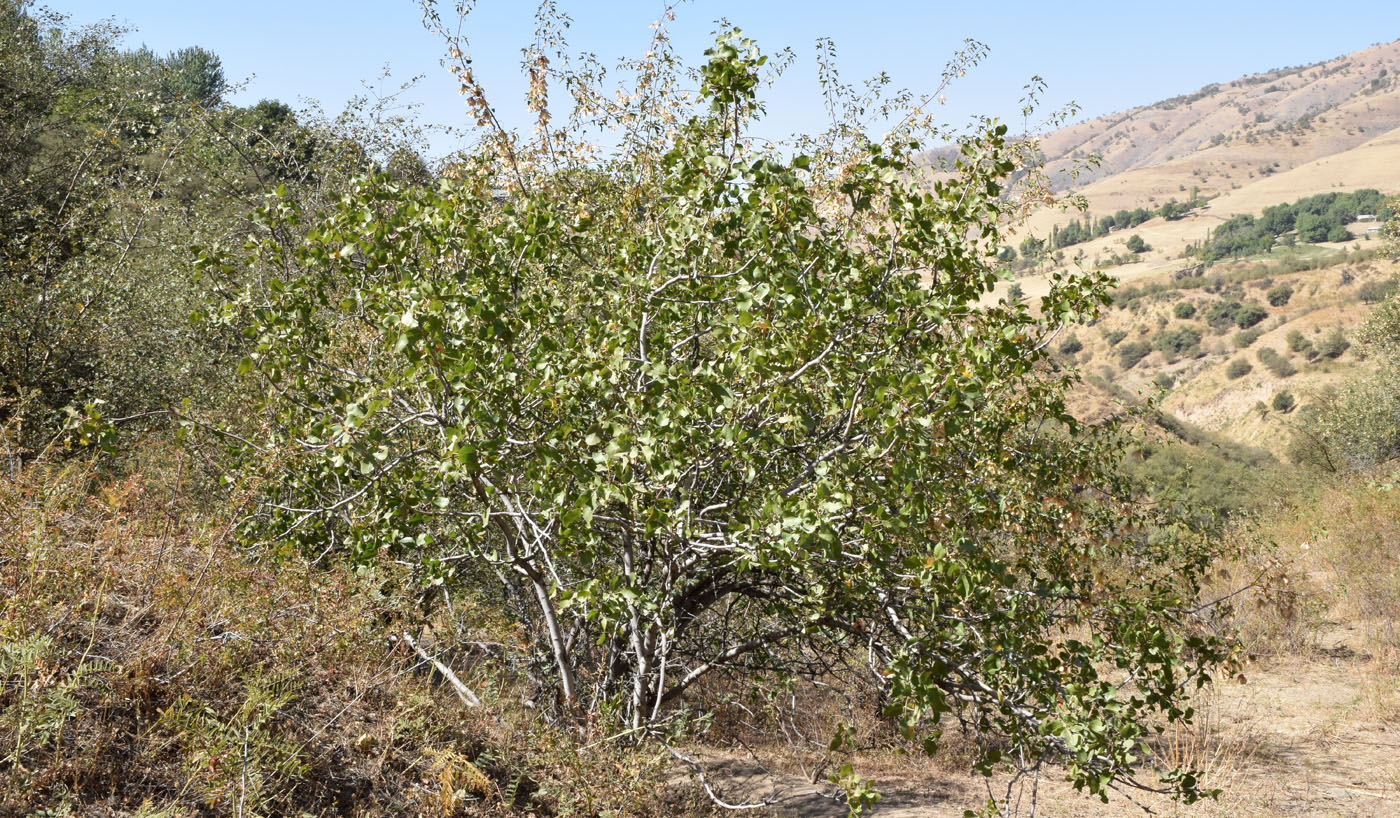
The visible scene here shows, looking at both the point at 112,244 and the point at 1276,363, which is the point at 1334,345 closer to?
the point at 1276,363

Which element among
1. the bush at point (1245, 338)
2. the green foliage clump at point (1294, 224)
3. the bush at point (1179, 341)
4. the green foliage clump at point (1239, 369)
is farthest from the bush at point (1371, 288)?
the green foliage clump at point (1294, 224)

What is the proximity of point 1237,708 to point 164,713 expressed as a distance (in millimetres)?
9406

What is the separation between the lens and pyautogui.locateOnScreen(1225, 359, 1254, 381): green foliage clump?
55.1 metres

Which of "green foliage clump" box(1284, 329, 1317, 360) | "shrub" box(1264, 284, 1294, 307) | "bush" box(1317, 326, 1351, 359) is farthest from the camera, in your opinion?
"shrub" box(1264, 284, 1294, 307)

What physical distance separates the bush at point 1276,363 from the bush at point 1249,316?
26.7 ft

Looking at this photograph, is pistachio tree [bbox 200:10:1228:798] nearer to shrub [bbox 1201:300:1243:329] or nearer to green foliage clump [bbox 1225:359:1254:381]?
green foliage clump [bbox 1225:359:1254:381]

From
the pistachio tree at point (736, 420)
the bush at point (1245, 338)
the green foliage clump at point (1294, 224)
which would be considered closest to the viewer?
the pistachio tree at point (736, 420)

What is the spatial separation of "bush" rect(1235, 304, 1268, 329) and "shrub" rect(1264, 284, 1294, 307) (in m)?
1.86

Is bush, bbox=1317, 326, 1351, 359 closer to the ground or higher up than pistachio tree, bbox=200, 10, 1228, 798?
higher up

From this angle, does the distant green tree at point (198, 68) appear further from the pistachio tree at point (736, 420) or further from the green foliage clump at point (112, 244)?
the pistachio tree at point (736, 420)

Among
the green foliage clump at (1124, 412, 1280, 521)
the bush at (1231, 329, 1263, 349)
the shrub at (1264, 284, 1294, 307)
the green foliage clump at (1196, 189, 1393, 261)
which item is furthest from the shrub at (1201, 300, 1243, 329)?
the green foliage clump at (1124, 412, 1280, 521)

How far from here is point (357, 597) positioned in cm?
467

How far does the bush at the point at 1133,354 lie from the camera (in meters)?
65.4

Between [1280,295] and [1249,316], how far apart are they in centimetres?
403
